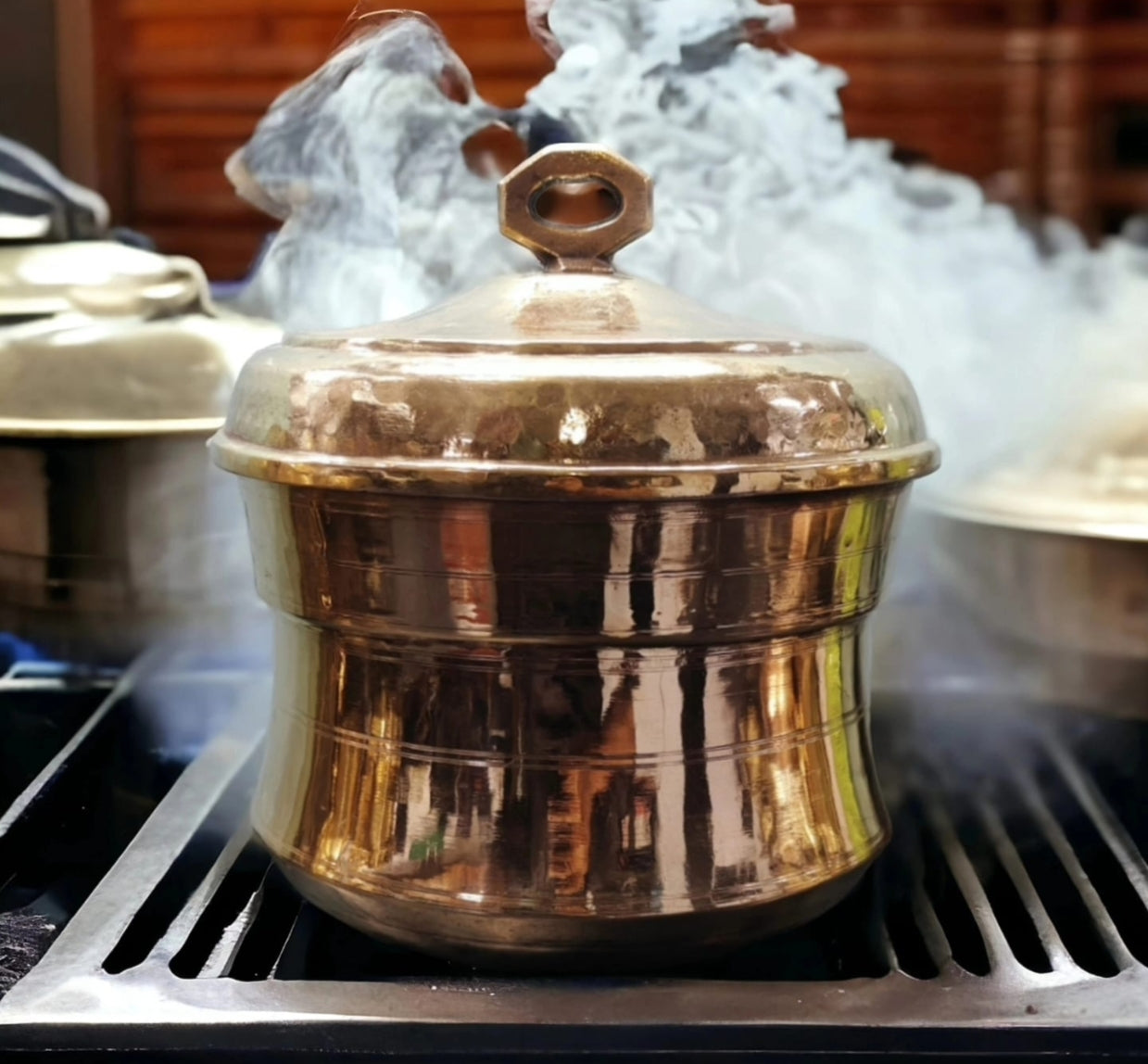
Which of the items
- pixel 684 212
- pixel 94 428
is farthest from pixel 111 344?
pixel 684 212

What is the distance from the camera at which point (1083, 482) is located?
41.2 inches

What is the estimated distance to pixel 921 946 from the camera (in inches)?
33.5

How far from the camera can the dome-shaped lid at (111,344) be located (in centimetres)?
123

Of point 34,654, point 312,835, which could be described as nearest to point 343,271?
point 34,654

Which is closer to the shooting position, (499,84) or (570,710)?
(570,710)

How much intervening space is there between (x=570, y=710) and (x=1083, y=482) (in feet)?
1.94

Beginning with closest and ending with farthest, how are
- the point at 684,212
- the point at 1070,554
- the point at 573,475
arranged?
the point at 573,475 < the point at 1070,554 < the point at 684,212

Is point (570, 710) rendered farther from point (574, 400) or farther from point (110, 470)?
point (110, 470)

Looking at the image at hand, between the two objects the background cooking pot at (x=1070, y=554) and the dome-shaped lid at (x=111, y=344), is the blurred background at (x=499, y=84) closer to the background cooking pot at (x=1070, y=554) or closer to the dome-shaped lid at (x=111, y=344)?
the dome-shaped lid at (x=111, y=344)

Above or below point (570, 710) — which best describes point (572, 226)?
above

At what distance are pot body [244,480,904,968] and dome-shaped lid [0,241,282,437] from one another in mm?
563

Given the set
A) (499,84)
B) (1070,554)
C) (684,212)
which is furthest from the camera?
(499,84)

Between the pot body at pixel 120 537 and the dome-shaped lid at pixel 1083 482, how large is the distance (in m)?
0.73

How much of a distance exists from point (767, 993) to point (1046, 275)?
115 centimetres
